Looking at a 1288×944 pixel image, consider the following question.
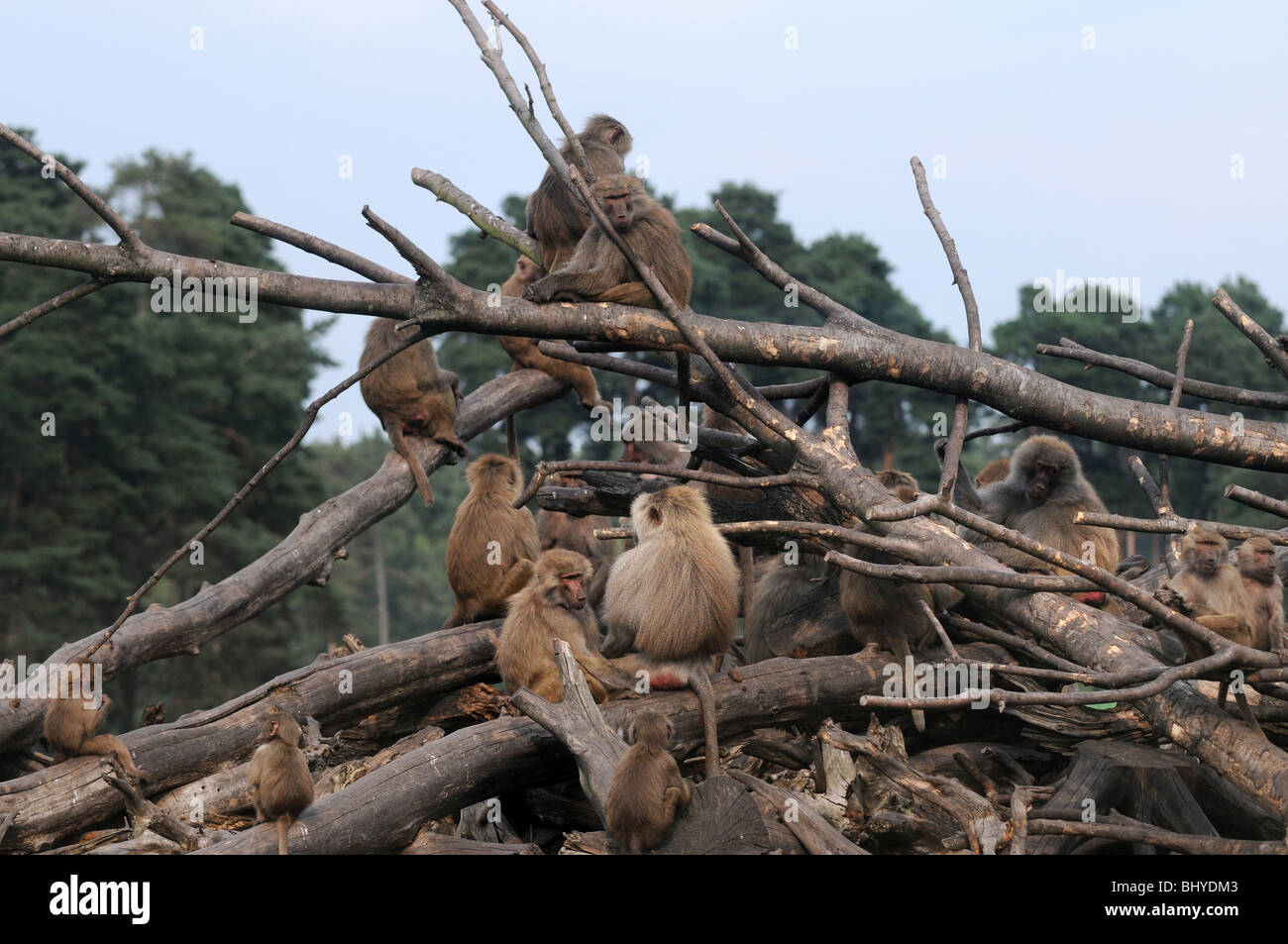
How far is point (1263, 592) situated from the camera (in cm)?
621

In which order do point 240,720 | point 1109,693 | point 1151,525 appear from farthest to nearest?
point 240,720, point 1151,525, point 1109,693

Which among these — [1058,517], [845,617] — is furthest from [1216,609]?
[845,617]

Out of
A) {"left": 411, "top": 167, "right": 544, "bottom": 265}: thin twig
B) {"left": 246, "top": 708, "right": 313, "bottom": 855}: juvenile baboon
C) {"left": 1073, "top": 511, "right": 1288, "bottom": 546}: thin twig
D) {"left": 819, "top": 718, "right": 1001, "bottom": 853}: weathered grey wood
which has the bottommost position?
{"left": 819, "top": 718, "right": 1001, "bottom": 853}: weathered grey wood

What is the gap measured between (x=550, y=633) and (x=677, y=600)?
0.67 meters

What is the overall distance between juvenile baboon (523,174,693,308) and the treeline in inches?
633

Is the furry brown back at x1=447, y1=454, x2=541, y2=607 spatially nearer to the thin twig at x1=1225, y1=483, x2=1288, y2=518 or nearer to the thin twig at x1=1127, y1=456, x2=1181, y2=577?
the thin twig at x1=1127, y1=456, x2=1181, y2=577

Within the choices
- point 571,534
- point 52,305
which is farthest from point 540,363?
point 52,305

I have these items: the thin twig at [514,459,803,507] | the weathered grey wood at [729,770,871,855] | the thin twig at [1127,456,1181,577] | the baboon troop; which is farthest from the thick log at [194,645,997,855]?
the thin twig at [1127,456,1181,577]

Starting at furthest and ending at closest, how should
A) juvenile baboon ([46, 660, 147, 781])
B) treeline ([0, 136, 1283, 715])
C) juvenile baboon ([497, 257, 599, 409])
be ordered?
treeline ([0, 136, 1283, 715]) → juvenile baboon ([497, 257, 599, 409]) → juvenile baboon ([46, 660, 147, 781])

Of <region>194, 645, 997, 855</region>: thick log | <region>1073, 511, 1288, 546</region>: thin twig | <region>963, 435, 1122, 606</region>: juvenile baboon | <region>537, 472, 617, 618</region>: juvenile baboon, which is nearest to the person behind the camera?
<region>1073, 511, 1288, 546</region>: thin twig

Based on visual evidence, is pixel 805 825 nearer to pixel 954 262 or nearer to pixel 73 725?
pixel 954 262

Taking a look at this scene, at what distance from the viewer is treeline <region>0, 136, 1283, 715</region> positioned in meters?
23.0

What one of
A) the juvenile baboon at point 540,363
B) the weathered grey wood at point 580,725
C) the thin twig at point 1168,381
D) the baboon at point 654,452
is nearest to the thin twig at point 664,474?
the weathered grey wood at point 580,725

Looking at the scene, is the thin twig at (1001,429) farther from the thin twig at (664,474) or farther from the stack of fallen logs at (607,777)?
the thin twig at (664,474)
